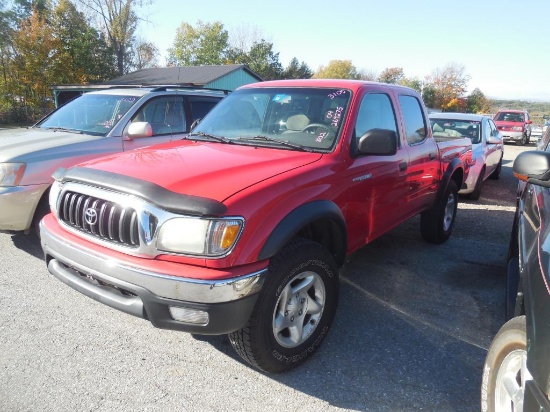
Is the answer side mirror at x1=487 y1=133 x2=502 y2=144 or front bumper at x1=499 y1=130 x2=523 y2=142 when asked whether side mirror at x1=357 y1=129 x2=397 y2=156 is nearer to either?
side mirror at x1=487 y1=133 x2=502 y2=144

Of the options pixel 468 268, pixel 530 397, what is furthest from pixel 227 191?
pixel 468 268

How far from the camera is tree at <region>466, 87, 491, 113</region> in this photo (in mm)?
54463

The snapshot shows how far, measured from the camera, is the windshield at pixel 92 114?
530cm

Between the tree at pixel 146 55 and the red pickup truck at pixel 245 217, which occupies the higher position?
the tree at pixel 146 55

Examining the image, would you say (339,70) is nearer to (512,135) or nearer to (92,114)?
(512,135)

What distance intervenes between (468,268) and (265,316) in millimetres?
3182

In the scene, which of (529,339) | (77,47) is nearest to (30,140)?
(529,339)

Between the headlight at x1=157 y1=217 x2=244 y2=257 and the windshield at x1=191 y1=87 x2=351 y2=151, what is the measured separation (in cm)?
119

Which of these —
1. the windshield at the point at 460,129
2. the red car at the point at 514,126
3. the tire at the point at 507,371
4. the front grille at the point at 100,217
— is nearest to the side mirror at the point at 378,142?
the tire at the point at 507,371

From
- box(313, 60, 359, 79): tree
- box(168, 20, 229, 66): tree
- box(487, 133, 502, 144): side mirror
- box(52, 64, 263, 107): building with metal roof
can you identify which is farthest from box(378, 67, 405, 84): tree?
box(487, 133, 502, 144): side mirror

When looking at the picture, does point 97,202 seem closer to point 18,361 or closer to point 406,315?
point 18,361

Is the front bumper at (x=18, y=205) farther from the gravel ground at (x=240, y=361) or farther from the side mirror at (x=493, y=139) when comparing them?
the side mirror at (x=493, y=139)

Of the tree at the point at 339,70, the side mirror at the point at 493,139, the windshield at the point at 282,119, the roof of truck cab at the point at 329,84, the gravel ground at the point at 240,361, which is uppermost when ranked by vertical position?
the tree at the point at 339,70

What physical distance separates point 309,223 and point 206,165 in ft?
2.62
